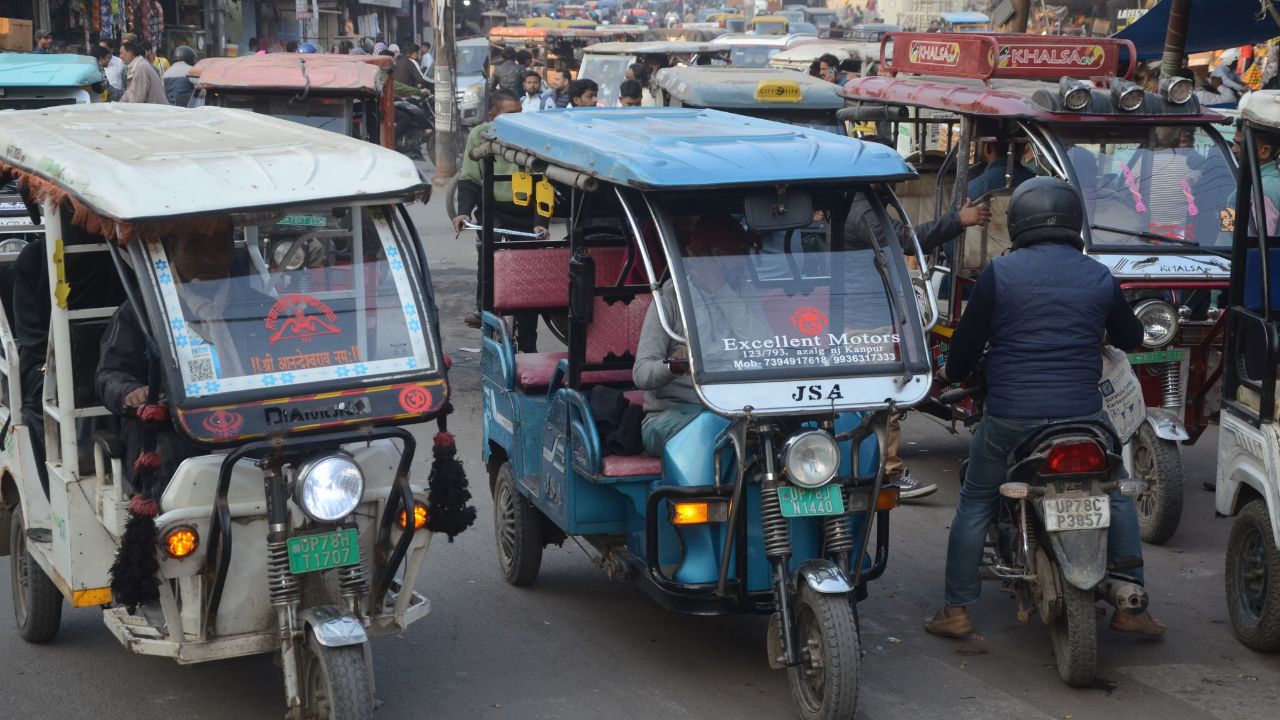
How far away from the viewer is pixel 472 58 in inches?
1369

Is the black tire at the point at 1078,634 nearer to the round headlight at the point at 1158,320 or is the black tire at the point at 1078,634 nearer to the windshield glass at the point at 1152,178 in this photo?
the round headlight at the point at 1158,320

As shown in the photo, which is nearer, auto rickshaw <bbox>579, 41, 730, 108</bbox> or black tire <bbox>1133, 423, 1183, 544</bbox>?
black tire <bbox>1133, 423, 1183, 544</bbox>

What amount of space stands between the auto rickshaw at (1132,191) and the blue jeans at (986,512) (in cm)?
163

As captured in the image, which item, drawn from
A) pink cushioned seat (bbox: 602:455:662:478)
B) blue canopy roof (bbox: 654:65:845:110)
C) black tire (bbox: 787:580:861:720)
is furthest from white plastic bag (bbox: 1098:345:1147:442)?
blue canopy roof (bbox: 654:65:845:110)

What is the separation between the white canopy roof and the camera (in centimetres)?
412

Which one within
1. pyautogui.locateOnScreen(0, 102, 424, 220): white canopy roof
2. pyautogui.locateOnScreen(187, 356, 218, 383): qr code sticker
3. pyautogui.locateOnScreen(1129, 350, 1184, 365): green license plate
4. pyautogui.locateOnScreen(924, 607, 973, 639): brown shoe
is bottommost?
pyautogui.locateOnScreen(924, 607, 973, 639): brown shoe

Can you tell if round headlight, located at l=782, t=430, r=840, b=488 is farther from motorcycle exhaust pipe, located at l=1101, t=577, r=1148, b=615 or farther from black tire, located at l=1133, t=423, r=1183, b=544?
black tire, located at l=1133, t=423, r=1183, b=544

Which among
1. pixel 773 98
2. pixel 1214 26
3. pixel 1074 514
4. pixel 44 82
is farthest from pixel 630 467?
pixel 1214 26

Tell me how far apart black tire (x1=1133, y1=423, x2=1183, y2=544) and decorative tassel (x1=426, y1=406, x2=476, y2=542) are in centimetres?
351

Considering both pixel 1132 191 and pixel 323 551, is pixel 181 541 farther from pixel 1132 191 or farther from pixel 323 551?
pixel 1132 191

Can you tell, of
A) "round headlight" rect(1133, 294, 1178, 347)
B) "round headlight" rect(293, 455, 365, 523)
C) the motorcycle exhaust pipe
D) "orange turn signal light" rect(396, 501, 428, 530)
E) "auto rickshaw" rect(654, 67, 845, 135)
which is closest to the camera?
"round headlight" rect(293, 455, 365, 523)

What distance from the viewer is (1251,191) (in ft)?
18.0

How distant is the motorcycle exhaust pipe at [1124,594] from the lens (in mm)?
4949

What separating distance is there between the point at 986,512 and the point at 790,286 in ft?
3.68
